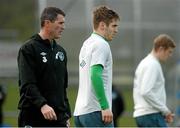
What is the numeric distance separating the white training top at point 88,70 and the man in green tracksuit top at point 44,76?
18cm

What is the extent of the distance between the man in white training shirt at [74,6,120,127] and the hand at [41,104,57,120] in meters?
0.46

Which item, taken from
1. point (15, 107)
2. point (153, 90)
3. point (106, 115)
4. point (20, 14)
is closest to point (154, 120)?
point (153, 90)

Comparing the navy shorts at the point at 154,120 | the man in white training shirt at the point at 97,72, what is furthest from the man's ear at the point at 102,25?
the navy shorts at the point at 154,120

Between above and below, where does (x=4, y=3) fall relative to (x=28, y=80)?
above

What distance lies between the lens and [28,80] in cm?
639

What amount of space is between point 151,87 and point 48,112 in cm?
209

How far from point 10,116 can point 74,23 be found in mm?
2599

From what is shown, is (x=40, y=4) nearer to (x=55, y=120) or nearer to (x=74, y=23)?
(x=74, y=23)

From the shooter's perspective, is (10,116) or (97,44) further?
(10,116)

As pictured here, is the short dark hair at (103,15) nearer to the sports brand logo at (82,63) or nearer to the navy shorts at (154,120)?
the sports brand logo at (82,63)

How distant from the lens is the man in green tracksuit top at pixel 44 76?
6.40 m

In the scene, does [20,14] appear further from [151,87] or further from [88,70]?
[88,70]

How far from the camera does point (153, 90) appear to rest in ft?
26.7

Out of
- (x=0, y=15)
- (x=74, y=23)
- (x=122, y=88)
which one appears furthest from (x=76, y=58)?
(x=0, y=15)
